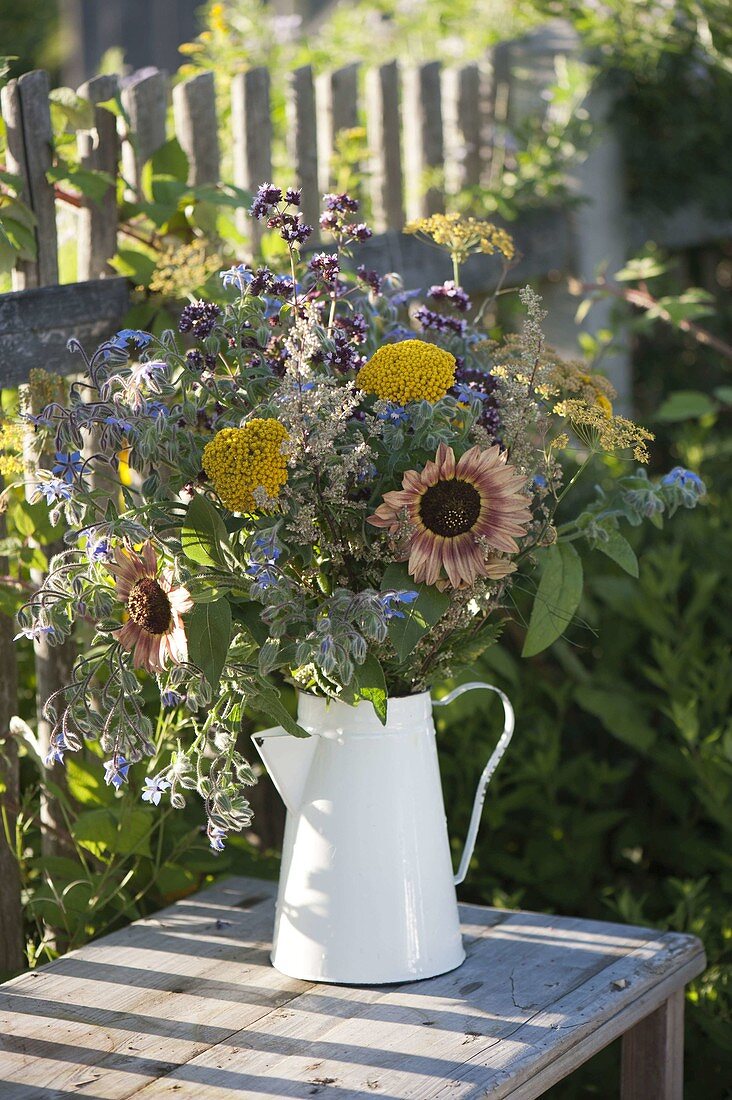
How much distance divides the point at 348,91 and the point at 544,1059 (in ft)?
6.12

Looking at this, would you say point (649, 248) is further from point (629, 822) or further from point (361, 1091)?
point (361, 1091)

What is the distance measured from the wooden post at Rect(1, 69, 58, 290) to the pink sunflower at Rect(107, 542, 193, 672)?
675mm

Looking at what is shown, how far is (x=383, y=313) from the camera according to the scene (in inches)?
58.8

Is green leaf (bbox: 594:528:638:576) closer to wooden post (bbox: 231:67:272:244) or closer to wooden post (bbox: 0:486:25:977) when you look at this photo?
wooden post (bbox: 0:486:25:977)

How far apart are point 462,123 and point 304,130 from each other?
587 mm

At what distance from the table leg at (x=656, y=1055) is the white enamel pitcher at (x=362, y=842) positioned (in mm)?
318

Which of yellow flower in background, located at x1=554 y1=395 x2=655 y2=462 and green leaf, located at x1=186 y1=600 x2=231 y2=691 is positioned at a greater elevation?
yellow flower in background, located at x1=554 y1=395 x2=655 y2=462

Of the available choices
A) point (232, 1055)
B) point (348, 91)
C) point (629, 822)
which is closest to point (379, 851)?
point (232, 1055)

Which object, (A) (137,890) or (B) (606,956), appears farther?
(A) (137,890)

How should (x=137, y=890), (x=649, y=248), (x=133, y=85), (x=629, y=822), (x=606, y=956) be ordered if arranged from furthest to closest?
(x=649, y=248)
(x=629, y=822)
(x=133, y=85)
(x=137, y=890)
(x=606, y=956)

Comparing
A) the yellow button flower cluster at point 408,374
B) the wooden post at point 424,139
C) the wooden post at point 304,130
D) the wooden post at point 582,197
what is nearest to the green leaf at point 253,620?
the yellow button flower cluster at point 408,374

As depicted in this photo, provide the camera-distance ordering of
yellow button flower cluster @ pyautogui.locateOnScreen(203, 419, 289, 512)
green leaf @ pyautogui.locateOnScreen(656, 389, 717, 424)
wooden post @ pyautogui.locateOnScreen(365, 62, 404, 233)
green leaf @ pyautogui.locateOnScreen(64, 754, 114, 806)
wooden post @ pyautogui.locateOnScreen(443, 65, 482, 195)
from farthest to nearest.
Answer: wooden post @ pyautogui.locateOnScreen(443, 65, 482, 195), wooden post @ pyautogui.locateOnScreen(365, 62, 404, 233), green leaf @ pyautogui.locateOnScreen(656, 389, 717, 424), green leaf @ pyautogui.locateOnScreen(64, 754, 114, 806), yellow button flower cluster @ pyautogui.locateOnScreen(203, 419, 289, 512)

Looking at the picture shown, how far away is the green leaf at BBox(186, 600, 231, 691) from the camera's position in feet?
3.88

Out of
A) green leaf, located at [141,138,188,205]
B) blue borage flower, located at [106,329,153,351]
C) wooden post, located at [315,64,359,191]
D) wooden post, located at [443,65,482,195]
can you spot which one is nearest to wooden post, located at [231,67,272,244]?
wooden post, located at [315,64,359,191]
